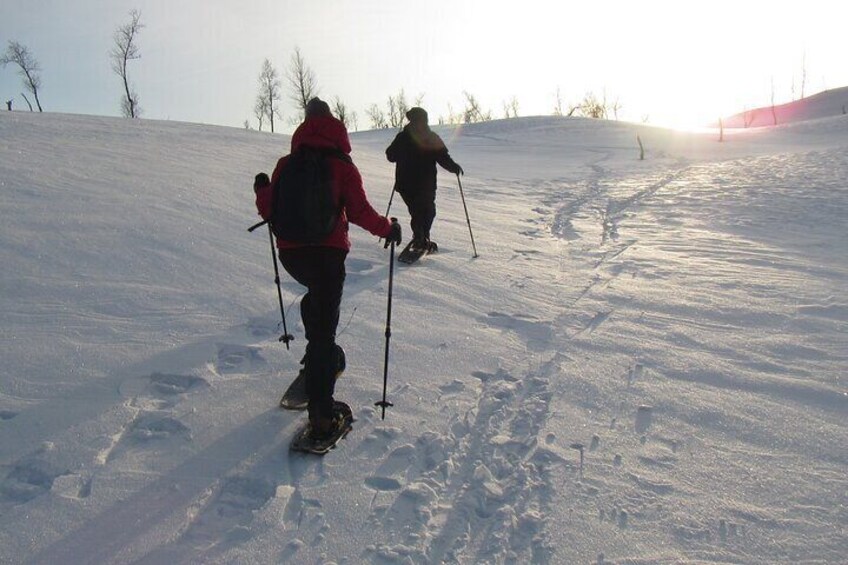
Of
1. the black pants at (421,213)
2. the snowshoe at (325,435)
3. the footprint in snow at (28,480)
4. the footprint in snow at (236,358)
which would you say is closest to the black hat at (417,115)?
the black pants at (421,213)

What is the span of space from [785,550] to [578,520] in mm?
881

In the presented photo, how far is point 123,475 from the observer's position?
2783 mm

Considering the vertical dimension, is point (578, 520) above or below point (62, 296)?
below

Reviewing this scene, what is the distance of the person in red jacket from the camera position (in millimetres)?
3004

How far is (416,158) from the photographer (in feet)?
23.7

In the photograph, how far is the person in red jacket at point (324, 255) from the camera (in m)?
3.00

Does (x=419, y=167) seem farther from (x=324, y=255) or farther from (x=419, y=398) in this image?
(x=324, y=255)

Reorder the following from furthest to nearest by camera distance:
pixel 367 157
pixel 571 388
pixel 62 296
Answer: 1. pixel 367 157
2. pixel 62 296
3. pixel 571 388

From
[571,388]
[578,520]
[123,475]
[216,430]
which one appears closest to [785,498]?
[578,520]

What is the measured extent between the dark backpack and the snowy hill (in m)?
62.7

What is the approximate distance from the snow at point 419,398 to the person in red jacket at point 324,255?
1.16ft

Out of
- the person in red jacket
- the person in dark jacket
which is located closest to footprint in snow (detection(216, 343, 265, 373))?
the person in red jacket

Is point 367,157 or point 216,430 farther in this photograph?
point 367,157

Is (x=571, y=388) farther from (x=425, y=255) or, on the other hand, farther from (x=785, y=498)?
(x=425, y=255)
